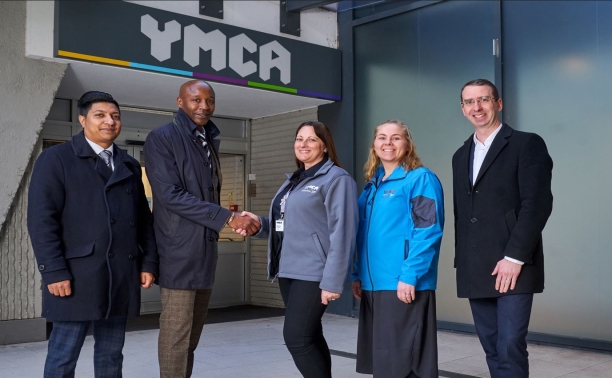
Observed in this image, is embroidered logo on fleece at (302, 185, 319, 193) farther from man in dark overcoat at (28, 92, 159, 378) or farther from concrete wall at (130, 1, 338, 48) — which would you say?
concrete wall at (130, 1, 338, 48)

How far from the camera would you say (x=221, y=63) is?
6707 mm

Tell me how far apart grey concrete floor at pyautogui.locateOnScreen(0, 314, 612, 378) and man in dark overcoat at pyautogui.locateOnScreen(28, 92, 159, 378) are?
1.72 metres

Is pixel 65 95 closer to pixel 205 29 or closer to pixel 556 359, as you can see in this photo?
pixel 205 29

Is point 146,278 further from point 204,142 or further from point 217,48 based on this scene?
point 217,48

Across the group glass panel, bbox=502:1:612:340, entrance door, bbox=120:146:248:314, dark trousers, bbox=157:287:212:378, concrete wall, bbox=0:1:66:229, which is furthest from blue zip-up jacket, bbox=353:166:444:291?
entrance door, bbox=120:146:248:314

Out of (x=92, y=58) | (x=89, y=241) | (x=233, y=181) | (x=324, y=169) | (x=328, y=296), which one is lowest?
(x=328, y=296)

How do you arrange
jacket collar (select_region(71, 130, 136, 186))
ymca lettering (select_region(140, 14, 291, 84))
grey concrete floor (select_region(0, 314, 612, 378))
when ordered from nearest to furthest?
1. jacket collar (select_region(71, 130, 136, 186))
2. grey concrete floor (select_region(0, 314, 612, 378))
3. ymca lettering (select_region(140, 14, 291, 84))

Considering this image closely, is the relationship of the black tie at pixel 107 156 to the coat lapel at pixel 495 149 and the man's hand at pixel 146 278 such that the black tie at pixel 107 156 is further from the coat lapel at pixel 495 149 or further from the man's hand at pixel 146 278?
the coat lapel at pixel 495 149

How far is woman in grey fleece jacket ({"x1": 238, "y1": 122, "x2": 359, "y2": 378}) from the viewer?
321 cm

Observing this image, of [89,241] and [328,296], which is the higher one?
[89,241]

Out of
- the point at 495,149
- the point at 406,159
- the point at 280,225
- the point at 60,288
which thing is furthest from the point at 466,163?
the point at 60,288

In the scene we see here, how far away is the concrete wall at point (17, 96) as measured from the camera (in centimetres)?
564

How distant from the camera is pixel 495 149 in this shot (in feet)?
10.4

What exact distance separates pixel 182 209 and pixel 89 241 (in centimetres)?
47
